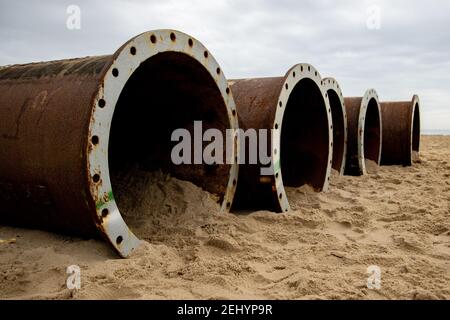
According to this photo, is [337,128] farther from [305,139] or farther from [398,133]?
[398,133]

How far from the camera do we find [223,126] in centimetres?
299

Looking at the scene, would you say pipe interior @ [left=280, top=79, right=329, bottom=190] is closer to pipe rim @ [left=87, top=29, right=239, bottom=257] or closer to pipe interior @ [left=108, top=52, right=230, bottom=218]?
pipe interior @ [left=108, top=52, right=230, bottom=218]

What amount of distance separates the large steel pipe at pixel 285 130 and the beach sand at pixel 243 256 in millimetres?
238

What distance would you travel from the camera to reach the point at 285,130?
469cm

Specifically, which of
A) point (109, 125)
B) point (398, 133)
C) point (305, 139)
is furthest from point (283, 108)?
point (398, 133)

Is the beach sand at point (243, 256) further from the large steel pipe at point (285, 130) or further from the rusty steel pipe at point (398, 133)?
the rusty steel pipe at point (398, 133)

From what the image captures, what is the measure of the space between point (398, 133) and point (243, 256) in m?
5.80

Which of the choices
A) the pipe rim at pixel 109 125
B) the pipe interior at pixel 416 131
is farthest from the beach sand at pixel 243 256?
the pipe interior at pixel 416 131

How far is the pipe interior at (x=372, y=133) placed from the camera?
6.62 meters

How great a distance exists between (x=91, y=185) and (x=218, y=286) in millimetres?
726

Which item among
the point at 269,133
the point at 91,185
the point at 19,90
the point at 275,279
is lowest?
the point at 275,279

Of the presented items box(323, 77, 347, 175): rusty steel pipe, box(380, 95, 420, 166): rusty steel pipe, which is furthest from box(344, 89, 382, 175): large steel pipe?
box(380, 95, 420, 166): rusty steel pipe
